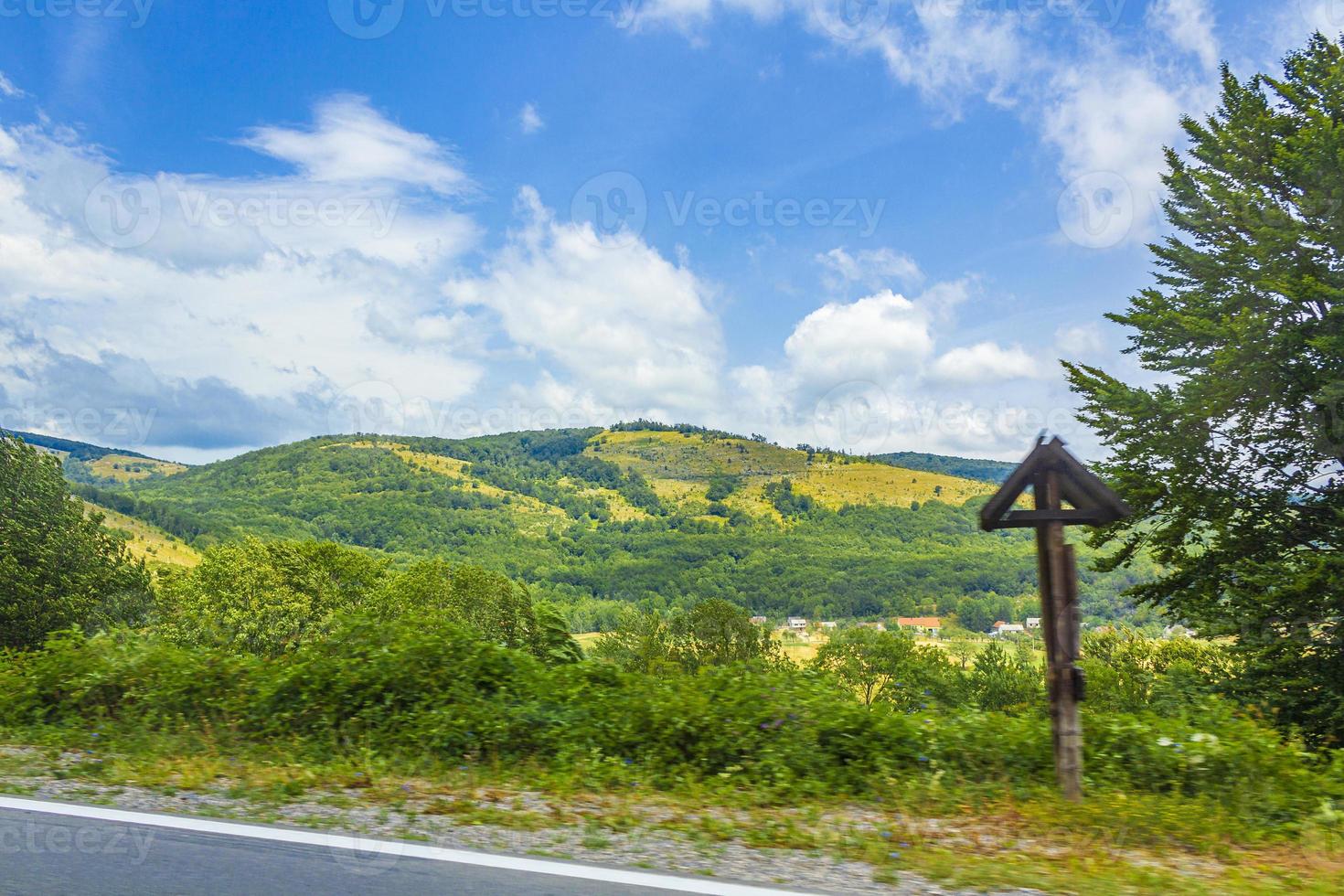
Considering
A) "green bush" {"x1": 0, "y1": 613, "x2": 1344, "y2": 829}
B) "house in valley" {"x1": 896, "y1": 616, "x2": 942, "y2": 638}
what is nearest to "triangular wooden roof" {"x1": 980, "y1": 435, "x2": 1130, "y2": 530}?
"green bush" {"x1": 0, "y1": 613, "x2": 1344, "y2": 829}

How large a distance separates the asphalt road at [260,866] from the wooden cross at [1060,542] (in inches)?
117

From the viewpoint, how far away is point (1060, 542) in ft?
19.8

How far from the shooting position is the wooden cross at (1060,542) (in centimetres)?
582

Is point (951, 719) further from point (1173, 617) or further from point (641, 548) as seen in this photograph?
point (641, 548)

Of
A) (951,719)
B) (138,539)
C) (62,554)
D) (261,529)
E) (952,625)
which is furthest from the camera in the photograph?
(261,529)

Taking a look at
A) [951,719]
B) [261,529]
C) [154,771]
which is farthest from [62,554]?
[261,529]

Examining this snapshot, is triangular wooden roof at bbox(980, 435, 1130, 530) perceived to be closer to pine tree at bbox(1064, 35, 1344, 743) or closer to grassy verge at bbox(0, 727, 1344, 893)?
grassy verge at bbox(0, 727, 1344, 893)

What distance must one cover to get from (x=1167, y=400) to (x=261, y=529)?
525 ft

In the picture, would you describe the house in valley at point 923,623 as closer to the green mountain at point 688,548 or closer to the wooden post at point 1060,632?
the green mountain at point 688,548

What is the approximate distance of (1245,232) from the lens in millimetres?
15875

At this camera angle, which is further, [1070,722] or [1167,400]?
[1167,400]

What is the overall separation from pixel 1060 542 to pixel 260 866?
539 cm

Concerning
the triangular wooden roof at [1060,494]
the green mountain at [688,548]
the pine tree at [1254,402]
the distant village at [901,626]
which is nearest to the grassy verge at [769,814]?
the triangular wooden roof at [1060,494]

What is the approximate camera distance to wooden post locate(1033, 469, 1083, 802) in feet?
19.1
